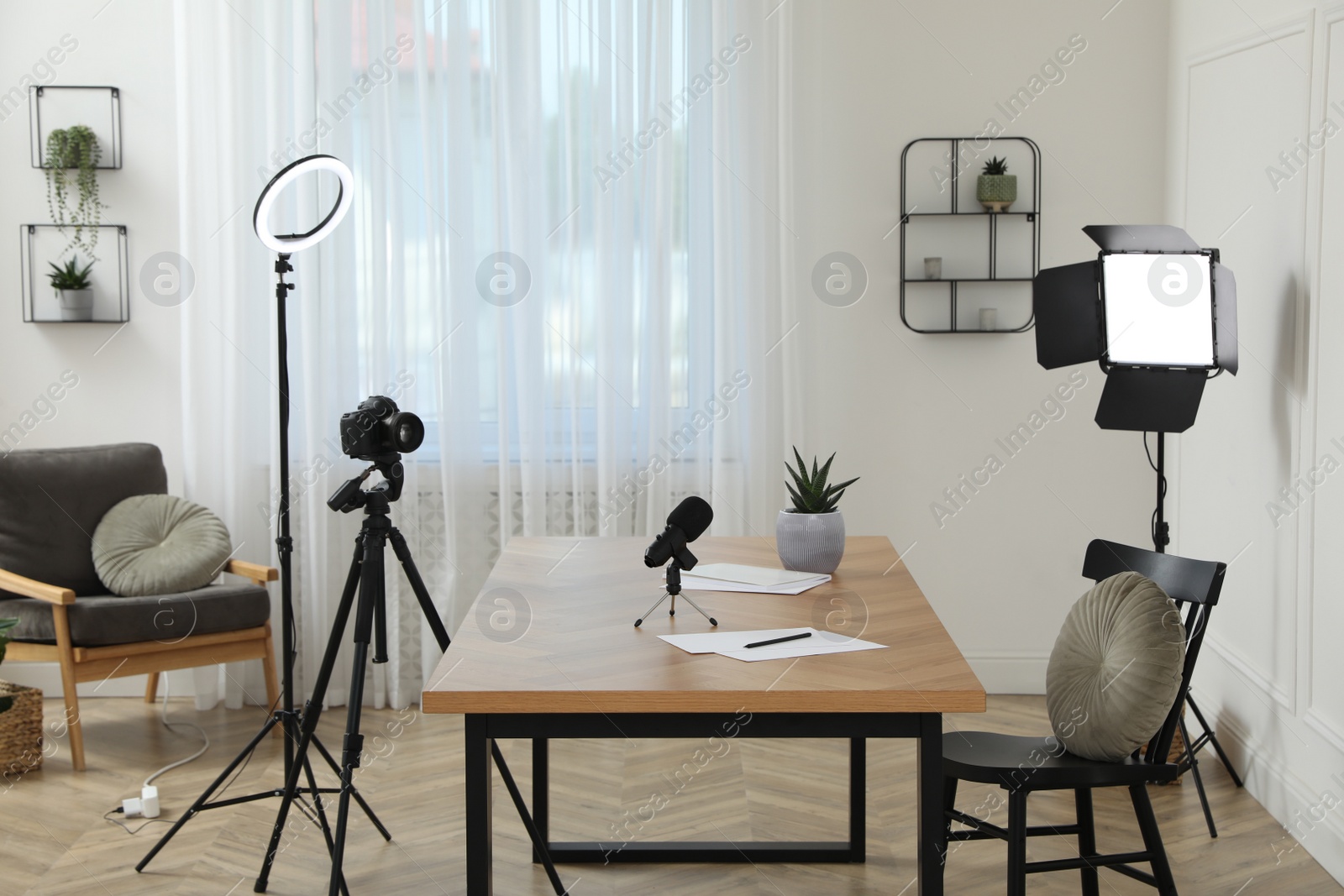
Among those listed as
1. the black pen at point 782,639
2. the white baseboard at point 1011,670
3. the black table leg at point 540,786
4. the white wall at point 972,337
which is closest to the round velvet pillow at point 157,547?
the black table leg at point 540,786

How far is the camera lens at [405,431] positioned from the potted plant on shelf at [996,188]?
2390 mm

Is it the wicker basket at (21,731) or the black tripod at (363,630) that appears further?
the wicker basket at (21,731)

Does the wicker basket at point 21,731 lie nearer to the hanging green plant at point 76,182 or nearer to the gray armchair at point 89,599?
the gray armchair at point 89,599

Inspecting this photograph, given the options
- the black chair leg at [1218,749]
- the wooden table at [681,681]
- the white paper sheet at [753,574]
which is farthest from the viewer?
the black chair leg at [1218,749]

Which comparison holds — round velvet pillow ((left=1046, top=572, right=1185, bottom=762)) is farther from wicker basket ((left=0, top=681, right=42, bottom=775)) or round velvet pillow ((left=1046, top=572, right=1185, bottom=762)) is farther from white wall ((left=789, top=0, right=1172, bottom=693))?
wicker basket ((left=0, top=681, right=42, bottom=775))

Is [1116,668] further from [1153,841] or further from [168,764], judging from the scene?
[168,764]

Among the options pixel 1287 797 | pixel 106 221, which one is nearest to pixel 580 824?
pixel 1287 797

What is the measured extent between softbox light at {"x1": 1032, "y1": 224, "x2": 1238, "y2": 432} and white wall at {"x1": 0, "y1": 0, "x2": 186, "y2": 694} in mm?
3117

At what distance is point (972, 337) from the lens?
4.12 m

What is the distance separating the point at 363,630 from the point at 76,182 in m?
2.63

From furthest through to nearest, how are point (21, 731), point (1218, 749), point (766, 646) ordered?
1. point (21, 731)
2. point (1218, 749)
3. point (766, 646)

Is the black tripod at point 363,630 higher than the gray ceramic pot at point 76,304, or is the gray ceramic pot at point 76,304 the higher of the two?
the gray ceramic pot at point 76,304

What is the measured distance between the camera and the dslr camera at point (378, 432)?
2.41 m

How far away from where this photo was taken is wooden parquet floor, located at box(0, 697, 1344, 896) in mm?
2699
